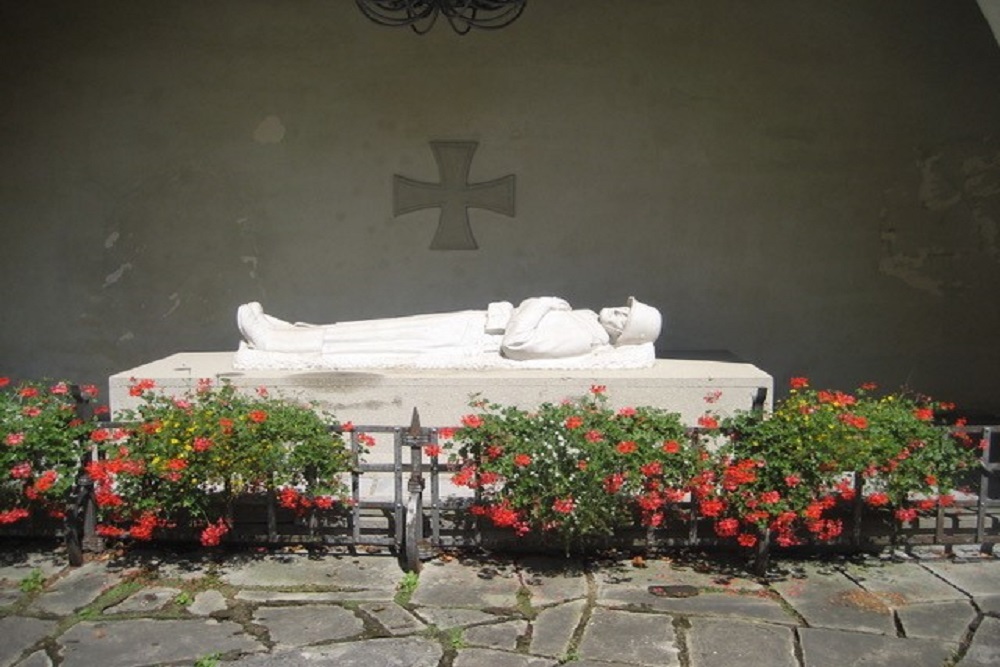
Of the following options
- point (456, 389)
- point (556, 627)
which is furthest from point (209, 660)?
point (456, 389)

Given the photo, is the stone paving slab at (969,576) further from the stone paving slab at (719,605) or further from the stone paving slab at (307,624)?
the stone paving slab at (307,624)

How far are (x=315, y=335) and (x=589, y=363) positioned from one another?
4.70 ft

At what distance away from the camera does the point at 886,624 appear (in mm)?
3172

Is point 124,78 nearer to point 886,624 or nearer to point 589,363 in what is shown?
point 589,363

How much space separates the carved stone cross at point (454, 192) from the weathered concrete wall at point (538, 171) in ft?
0.24

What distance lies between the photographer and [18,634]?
3094mm

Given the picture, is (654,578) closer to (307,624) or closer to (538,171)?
(307,624)

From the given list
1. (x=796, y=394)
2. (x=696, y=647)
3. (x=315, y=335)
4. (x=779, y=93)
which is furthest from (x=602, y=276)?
(x=696, y=647)

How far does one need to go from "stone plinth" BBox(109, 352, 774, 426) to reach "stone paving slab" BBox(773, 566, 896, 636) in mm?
1239

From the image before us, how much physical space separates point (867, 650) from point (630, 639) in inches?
28.7

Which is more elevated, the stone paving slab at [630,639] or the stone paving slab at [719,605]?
the stone paving slab at [719,605]

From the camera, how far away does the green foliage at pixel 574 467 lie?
3.51 metres

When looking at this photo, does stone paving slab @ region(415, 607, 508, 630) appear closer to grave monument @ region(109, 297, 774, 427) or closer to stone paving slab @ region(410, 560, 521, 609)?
stone paving slab @ region(410, 560, 521, 609)

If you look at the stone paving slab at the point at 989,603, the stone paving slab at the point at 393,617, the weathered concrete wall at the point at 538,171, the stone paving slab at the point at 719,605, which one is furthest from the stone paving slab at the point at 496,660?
the weathered concrete wall at the point at 538,171
